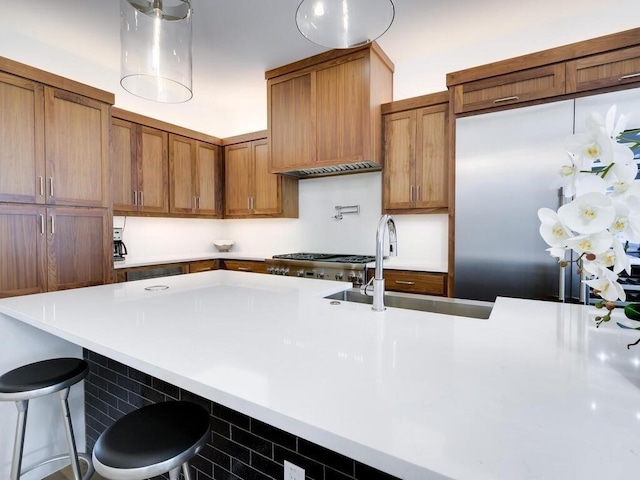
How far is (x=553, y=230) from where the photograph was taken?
644mm

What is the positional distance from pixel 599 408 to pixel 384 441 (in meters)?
0.42

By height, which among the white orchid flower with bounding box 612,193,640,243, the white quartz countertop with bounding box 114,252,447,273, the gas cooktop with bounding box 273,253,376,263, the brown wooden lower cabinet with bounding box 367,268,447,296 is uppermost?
the white orchid flower with bounding box 612,193,640,243

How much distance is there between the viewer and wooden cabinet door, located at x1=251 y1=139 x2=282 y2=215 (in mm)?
3846

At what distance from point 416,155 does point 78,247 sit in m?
2.95

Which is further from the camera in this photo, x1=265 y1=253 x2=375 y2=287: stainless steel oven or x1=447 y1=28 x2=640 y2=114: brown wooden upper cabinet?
x1=265 y1=253 x2=375 y2=287: stainless steel oven

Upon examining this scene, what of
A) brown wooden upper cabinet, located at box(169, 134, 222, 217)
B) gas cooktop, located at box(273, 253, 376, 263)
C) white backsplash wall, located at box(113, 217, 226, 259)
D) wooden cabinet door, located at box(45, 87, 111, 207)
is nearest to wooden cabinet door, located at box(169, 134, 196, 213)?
brown wooden upper cabinet, located at box(169, 134, 222, 217)

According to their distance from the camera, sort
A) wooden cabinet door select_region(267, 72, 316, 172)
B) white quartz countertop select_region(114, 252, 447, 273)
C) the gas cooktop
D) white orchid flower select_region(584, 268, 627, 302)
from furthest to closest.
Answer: wooden cabinet door select_region(267, 72, 316, 172) → the gas cooktop → white quartz countertop select_region(114, 252, 447, 273) → white orchid flower select_region(584, 268, 627, 302)

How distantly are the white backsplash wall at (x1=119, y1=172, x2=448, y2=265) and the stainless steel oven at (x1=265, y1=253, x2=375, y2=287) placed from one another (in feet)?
1.10

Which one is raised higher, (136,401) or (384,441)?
(384,441)

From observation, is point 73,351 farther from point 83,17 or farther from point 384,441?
point 83,17

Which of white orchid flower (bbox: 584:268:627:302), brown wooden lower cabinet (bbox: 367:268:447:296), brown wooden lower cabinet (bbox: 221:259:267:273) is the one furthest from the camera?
brown wooden lower cabinet (bbox: 221:259:267:273)

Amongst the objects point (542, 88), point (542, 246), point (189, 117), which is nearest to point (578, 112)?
point (542, 88)

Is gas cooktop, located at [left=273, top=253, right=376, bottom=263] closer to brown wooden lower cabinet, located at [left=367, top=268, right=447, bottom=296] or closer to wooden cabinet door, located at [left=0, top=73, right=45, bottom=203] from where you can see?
brown wooden lower cabinet, located at [left=367, top=268, right=447, bottom=296]

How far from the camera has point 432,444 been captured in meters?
0.50
